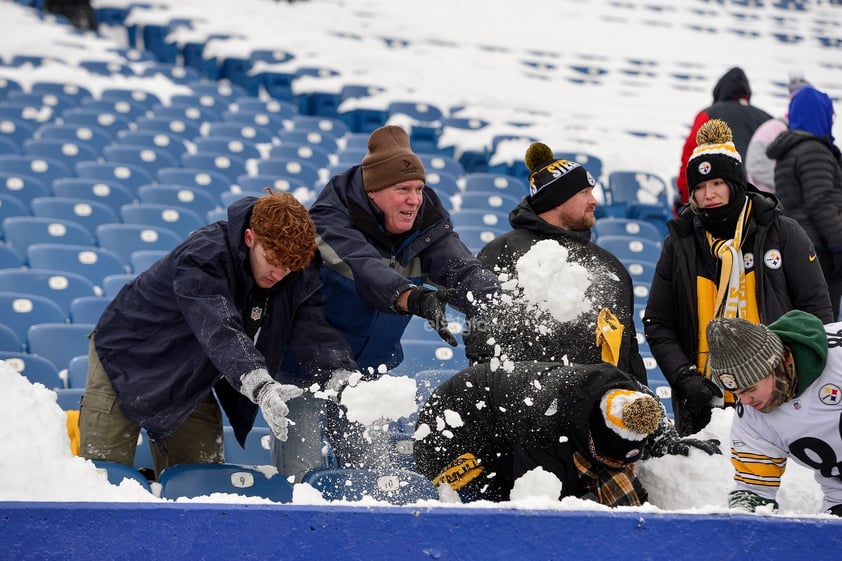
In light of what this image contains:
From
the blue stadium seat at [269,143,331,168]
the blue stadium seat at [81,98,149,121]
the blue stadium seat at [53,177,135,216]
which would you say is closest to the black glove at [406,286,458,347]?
the blue stadium seat at [53,177,135,216]

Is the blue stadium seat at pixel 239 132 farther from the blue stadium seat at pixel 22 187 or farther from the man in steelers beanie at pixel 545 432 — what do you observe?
the man in steelers beanie at pixel 545 432

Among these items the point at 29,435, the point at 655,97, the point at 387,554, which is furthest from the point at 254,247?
the point at 655,97

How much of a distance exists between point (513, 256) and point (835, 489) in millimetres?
1358

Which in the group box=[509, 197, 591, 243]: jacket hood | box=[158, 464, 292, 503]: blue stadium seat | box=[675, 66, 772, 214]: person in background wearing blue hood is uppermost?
box=[675, 66, 772, 214]: person in background wearing blue hood

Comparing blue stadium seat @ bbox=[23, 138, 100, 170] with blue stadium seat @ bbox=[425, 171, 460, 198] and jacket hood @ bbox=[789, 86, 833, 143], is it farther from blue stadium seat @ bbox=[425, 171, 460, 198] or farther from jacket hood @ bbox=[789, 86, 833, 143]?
jacket hood @ bbox=[789, 86, 833, 143]

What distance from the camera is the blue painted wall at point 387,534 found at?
1.95 meters

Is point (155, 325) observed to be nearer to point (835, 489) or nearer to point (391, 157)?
point (391, 157)

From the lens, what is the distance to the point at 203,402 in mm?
3303

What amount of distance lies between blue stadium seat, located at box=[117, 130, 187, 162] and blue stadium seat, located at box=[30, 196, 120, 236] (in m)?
1.65

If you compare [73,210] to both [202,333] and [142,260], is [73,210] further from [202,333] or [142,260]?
[202,333]

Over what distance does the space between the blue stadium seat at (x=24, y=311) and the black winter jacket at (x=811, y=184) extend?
3.21 m

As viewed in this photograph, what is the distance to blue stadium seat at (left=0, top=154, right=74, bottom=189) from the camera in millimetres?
6344

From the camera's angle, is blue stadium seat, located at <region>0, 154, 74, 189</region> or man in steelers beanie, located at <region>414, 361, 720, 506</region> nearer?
man in steelers beanie, located at <region>414, 361, 720, 506</region>

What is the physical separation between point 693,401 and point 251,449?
1569 mm
